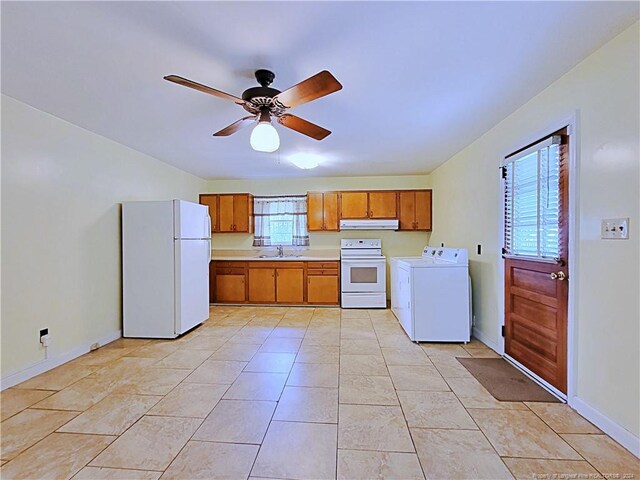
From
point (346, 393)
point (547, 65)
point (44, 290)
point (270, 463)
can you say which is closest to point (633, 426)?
point (346, 393)

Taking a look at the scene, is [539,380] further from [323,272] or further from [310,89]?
[323,272]

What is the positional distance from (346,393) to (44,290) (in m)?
2.81

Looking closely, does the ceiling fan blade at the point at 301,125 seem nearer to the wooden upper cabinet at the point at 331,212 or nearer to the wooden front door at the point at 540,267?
the wooden front door at the point at 540,267

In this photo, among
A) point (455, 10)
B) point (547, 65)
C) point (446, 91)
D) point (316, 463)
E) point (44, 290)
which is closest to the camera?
point (455, 10)

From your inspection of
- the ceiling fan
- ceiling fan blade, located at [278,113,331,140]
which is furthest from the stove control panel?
the ceiling fan

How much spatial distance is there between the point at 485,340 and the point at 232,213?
448 centimetres

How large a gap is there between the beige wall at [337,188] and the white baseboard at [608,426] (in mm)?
3752

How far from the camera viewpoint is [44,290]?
9.21 feet

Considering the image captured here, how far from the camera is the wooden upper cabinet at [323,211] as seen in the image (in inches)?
222

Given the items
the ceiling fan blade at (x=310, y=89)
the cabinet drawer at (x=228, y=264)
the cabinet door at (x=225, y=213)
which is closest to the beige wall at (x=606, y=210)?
the ceiling fan blade at (x=310, y=89)

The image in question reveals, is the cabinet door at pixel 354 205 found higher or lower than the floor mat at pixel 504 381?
higher

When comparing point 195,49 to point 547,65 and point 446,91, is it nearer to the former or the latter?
point 446,91

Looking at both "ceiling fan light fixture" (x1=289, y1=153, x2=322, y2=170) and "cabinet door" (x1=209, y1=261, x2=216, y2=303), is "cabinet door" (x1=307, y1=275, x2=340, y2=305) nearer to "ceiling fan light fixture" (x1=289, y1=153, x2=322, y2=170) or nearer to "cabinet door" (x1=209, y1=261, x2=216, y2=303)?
"cabinet door" (x1=209, y1=261, x2=216, y2=303)

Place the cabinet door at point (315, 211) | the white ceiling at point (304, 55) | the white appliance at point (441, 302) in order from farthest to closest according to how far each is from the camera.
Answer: the cabinet door at point (315, 211), the white appliance at point (441, 302), the white ceiling at point (304, 55)
